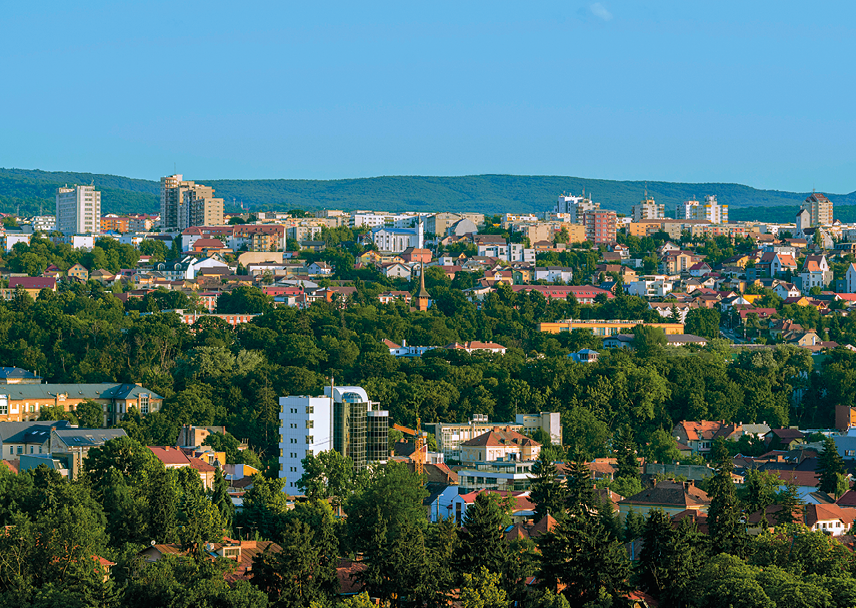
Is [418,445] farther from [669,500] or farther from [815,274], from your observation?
[815,274]

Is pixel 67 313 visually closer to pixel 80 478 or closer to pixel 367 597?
pixel 80 478

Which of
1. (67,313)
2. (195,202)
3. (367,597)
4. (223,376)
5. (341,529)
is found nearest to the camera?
(367,597)

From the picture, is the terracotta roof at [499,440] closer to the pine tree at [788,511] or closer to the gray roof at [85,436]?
the gray roof at [85,436]

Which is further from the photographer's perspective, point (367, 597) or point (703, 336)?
point (703, 336)

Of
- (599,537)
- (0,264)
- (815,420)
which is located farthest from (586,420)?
(0,264)

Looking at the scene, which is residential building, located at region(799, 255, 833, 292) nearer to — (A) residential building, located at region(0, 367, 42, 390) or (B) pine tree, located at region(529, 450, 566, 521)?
(A) residential building, located at region(0, 367, 42, 390)

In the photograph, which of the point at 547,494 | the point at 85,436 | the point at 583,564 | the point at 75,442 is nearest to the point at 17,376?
the point at 85,436

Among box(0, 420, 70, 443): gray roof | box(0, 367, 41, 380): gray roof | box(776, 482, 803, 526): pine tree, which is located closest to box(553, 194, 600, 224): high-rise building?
box(0, 367, 41, 380): gray roof

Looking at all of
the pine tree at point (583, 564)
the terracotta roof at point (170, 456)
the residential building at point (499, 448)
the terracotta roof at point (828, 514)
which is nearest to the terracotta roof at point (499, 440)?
the residential building at point (499, 448)
